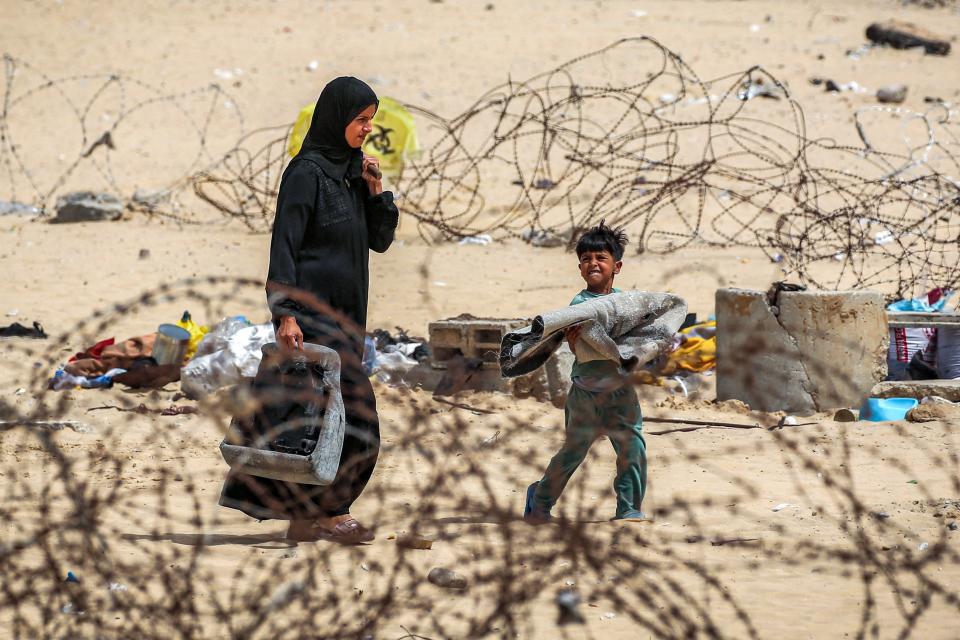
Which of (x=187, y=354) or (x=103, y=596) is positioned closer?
(x=103, y=596)

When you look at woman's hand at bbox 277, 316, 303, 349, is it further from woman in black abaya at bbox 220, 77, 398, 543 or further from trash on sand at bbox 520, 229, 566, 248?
trash on sand at bbox 520, 229, 566, 248

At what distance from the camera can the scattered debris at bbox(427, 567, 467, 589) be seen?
3.46 m

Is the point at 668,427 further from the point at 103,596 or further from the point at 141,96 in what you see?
the point at 141,96

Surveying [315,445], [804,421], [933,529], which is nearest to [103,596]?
[315,445]

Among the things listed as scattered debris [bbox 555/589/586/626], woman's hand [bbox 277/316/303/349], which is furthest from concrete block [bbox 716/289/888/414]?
scattered debris [bbox 555/589/586/626]

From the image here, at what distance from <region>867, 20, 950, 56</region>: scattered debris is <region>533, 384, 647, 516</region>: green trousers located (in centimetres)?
1546

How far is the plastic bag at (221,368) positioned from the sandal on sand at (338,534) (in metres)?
2.56

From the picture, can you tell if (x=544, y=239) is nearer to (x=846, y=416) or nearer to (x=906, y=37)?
(x=846, y=416)

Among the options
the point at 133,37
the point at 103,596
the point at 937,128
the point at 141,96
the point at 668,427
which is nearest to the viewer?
the point at 103,596

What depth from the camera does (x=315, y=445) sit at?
3.74 meters

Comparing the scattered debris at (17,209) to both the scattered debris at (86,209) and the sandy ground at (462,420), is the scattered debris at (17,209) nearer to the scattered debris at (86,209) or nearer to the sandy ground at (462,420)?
the scattered debris at (86,209)

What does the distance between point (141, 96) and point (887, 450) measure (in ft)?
46.1

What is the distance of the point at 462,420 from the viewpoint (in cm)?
584

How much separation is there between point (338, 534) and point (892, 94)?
1325 centimetres
